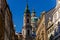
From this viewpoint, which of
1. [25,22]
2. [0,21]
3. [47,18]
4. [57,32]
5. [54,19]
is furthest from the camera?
[25,22]

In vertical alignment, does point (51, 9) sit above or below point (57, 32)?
above

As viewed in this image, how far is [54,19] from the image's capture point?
257 feet

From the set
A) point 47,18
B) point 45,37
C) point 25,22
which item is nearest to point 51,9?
point 47,18

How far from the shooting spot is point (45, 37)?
264 ft

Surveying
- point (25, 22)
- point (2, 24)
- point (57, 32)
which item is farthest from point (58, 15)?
point (25, 22)

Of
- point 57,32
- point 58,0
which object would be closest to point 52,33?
point 57,32

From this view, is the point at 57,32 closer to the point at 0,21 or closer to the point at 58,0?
the point at 58,0

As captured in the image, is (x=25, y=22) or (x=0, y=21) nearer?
(x=0, y=21)

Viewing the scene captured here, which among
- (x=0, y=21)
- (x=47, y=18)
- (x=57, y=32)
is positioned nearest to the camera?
(x=0, y=21)

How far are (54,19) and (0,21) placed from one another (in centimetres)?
3341

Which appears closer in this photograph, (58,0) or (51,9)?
(58,0)

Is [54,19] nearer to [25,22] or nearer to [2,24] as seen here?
[2,24]

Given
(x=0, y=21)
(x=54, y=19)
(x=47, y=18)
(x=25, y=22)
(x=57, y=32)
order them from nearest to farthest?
1. (x=0, y=21)
2. (x=57, y=32)
3. (x=54, y=19)
4. (x=47, y=18)
5. (x=25, y=22)

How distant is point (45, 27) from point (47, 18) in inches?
145
